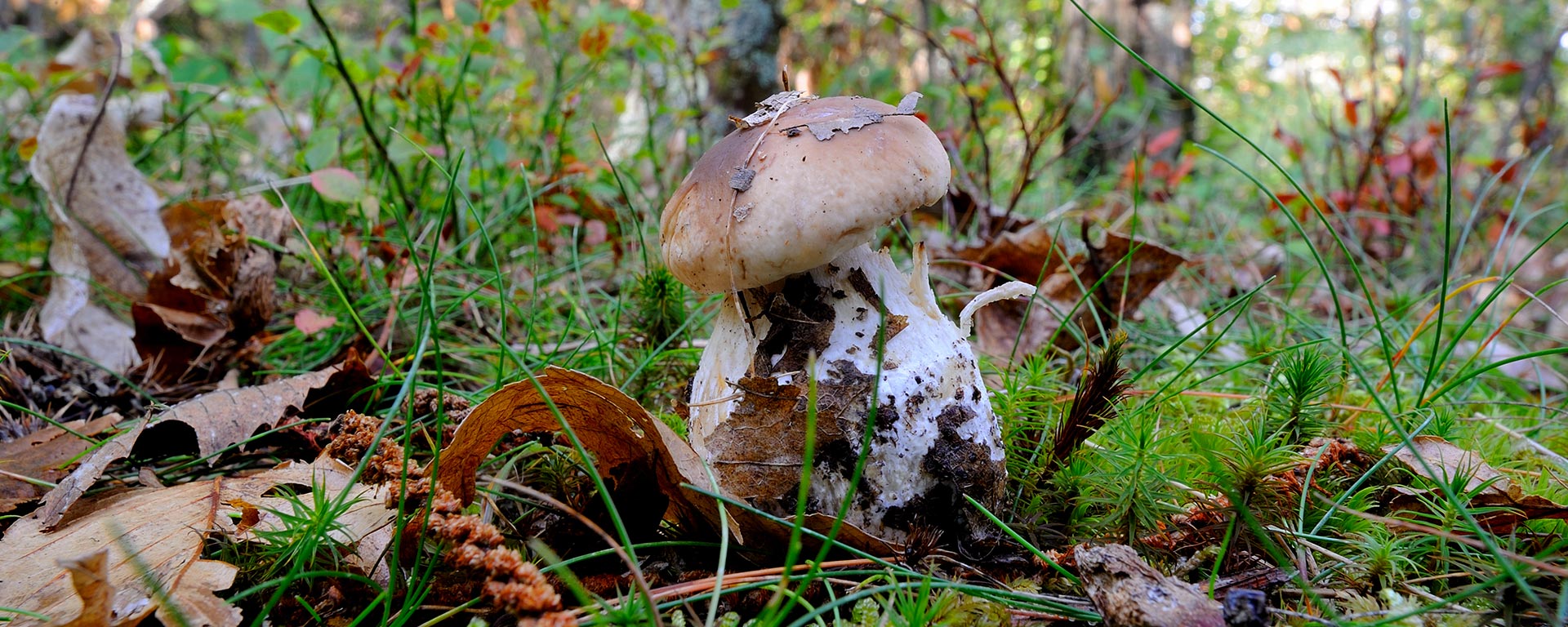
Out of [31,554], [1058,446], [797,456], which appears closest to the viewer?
[31,554]

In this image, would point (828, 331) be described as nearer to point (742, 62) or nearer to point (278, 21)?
point (278, 21)

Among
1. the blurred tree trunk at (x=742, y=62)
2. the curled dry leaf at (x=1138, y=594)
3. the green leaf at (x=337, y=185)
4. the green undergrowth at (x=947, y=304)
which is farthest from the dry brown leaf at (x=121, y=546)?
the blurred tree trunk at (x=742, y=62)

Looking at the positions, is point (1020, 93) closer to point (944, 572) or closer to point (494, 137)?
point (494, 137)

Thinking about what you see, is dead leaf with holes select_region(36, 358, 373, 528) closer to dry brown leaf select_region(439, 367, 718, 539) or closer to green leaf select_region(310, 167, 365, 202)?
dry brown leaf select_region(439, 367, 718, 539)

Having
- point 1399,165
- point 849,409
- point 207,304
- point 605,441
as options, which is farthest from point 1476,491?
point 1399,165

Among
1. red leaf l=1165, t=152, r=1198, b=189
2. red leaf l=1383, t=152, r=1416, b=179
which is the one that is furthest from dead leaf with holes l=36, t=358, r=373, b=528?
red leaf l=1383, t=152, r=1416, b=179

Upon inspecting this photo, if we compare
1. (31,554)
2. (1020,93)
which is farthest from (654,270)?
(1020,93)
